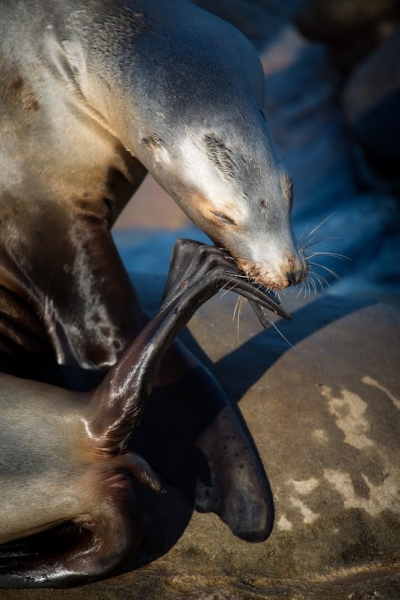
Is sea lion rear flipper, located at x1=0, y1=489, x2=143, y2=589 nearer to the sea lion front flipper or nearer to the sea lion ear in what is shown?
the sea lion front flipper

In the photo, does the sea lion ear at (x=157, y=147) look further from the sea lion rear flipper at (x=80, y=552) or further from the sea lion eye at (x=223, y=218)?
the sea lion rear flipper at (x=80, y=552)

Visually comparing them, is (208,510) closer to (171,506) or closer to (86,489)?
(171,506)

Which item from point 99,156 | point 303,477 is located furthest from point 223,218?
point 303,477

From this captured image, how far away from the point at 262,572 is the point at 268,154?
1.36 metres

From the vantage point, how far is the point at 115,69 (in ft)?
10.9

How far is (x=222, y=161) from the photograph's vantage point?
3.01 meters

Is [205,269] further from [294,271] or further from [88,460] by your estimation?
[88,460]

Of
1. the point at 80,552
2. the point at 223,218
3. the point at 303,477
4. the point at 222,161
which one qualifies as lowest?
the point at 80,552

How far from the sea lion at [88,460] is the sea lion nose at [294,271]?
121 mm

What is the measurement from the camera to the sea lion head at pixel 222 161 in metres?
3.01

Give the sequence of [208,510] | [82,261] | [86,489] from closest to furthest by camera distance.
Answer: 1. [86,489]
2. [208,510]
3. [82,261]

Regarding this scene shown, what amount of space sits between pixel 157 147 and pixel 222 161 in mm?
276

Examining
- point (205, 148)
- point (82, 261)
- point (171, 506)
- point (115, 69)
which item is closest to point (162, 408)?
point (171, 506)

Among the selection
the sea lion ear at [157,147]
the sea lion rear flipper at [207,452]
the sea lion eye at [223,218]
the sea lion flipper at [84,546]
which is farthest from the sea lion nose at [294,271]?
the sea lion flipper at [84,546]
